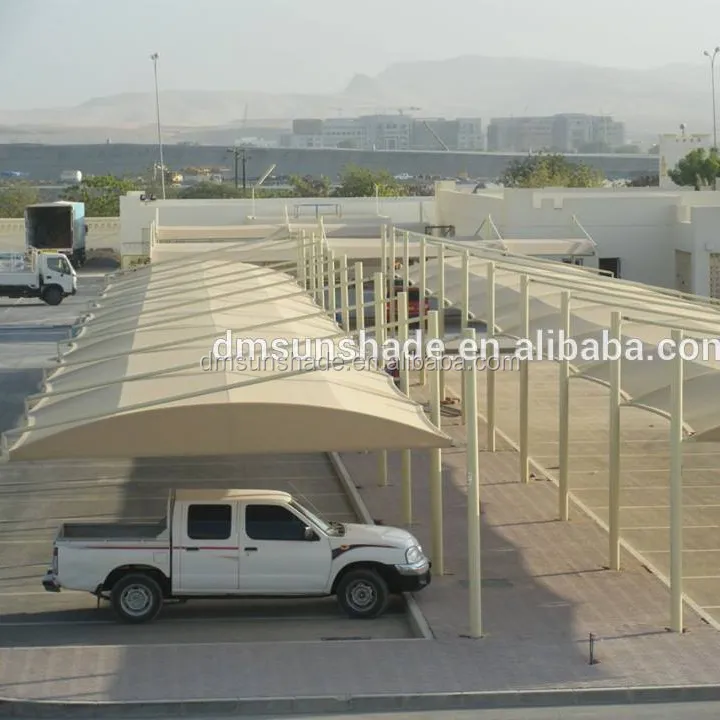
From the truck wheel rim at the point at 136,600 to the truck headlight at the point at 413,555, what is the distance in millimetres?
2980

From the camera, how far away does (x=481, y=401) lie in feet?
115

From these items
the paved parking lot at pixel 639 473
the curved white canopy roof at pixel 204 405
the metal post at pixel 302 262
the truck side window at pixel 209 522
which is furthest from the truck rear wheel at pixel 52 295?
the truck side window at pixel 209 522

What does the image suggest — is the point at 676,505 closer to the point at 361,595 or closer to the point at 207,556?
the point at 361,595

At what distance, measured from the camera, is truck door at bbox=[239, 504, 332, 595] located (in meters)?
16.5

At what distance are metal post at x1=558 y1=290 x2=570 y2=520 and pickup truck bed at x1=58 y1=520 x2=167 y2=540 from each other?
6843 mm

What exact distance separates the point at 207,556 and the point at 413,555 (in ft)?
7.90

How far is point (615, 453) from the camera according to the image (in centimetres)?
1873

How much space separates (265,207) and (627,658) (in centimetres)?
5426

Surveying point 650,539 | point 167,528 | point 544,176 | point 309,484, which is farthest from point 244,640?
point 544,176

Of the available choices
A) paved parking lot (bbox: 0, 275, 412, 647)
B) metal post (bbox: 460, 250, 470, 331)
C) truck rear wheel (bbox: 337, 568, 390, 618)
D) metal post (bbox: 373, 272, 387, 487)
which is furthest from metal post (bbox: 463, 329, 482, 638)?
metal post (bbox: 373, 272, 387, 487)

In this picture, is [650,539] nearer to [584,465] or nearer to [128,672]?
[584,465]

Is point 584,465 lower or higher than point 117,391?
lower

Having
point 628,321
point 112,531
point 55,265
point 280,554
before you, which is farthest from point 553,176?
point 112,531

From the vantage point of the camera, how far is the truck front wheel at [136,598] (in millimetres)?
16625
